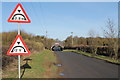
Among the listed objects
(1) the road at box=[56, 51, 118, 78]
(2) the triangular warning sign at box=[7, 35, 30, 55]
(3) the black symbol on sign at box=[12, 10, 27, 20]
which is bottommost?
(1) the road at box=[56, 51, 118, 78]

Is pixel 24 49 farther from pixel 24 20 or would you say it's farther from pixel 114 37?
pixel 114 37

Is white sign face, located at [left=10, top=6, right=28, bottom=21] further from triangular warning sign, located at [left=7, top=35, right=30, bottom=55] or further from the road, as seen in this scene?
the road

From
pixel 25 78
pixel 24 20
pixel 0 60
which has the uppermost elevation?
pixel 24 20

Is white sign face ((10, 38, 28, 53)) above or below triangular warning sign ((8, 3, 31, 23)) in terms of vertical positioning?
below

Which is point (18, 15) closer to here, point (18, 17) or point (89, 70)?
point (18, 17)

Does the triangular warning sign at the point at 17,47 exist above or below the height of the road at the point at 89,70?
above

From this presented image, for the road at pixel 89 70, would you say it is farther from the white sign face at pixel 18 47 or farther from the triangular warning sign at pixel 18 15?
the triangular warning sign at pixel 18 15

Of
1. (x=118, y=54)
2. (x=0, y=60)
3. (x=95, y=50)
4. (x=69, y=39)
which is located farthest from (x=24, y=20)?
(x=69, y=39)

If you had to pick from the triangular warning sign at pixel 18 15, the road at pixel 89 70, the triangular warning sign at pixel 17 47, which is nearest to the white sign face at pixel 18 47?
the triangular warning sign at pixel 17 47

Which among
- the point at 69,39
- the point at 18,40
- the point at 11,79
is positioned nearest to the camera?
the point at 18,40

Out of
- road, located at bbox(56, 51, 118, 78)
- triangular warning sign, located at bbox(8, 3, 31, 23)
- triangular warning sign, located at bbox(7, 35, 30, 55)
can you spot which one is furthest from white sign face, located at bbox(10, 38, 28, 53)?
road, located at bbox(56, 51, 118, 78)

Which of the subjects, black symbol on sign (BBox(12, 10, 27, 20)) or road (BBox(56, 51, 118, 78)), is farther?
road (BBox(56, 51, 118, 78))

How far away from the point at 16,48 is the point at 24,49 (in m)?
0.26

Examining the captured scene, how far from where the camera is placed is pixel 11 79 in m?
7.76
